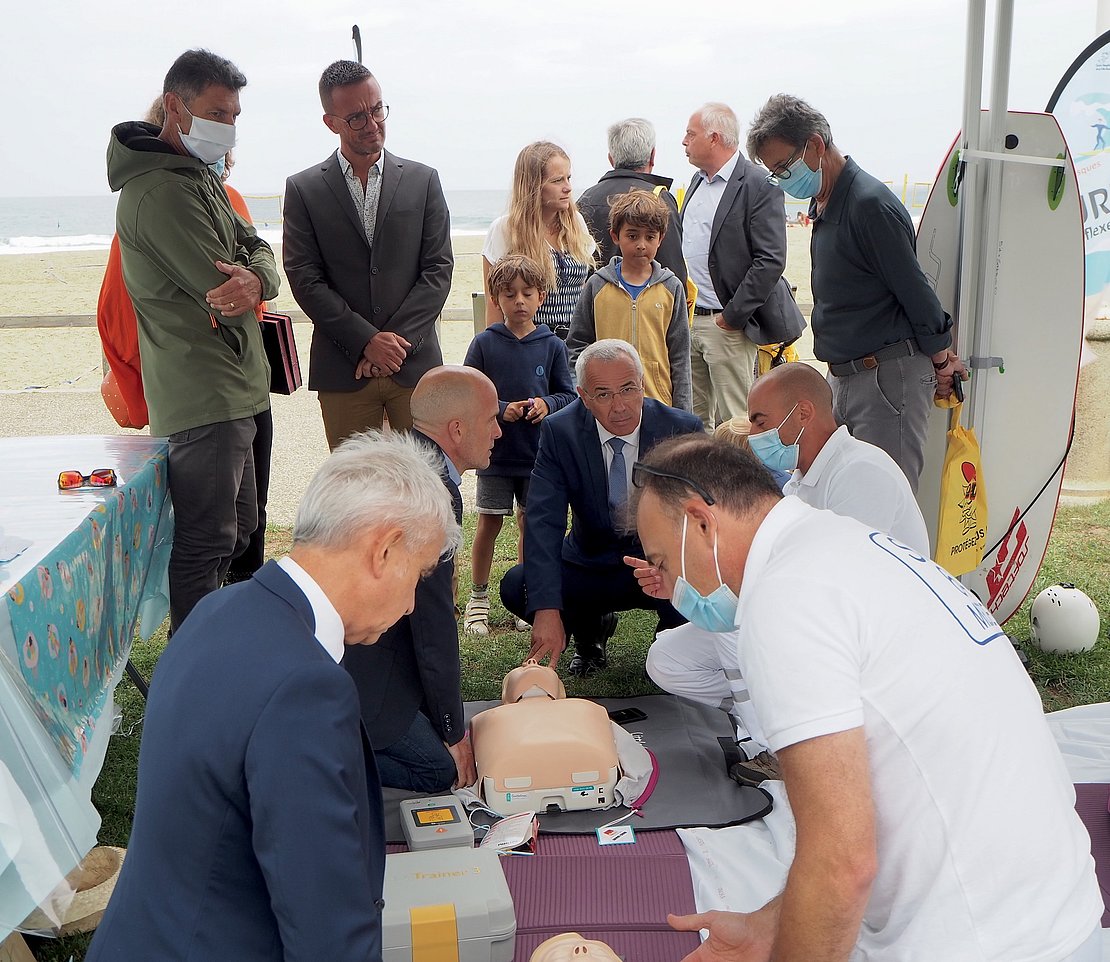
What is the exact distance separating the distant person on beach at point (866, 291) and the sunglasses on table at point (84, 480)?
2376 mm

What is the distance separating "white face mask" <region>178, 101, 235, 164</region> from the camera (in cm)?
325

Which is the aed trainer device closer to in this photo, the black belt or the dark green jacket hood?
the dark green jacket hood

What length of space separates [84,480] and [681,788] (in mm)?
1876

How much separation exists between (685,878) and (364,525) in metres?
1.41

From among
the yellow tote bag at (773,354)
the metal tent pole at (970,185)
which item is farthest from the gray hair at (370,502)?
the yellow tote bag at (773,354)

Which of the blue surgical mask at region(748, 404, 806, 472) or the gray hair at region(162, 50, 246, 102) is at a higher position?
the gray hair at region(162, 50, 246, 102)

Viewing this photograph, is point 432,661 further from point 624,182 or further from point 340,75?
point 624,182

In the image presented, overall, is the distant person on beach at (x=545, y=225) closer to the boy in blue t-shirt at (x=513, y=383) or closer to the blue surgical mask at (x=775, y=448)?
the boy in blue t-shirt at (x=513, y=383)

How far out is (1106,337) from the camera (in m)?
5.80

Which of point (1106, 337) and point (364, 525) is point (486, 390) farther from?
point (1106, 337)

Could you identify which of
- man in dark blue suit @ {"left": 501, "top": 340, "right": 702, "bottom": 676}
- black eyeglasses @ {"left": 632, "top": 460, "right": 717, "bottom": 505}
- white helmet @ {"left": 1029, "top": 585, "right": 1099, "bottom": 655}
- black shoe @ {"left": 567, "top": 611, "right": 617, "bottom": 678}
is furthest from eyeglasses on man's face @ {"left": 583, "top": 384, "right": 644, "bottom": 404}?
black eyeglasses @ {"left": 632, "top": 460, "right": 717, "bottom": 505}

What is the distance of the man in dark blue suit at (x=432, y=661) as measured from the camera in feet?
8.67

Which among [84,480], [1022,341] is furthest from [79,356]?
[1022,341]

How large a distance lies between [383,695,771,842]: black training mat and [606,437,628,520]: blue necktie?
702 mm
